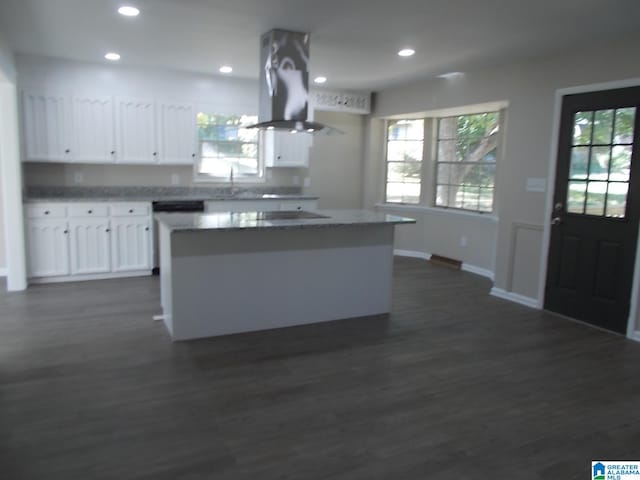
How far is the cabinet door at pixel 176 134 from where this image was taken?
20.0 feet

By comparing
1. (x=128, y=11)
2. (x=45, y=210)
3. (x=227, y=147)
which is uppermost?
(x=128, y=11)

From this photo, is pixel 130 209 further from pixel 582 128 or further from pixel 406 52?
pixel 582 128

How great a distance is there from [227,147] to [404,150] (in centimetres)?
272

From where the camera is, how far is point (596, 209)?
4.45 meters

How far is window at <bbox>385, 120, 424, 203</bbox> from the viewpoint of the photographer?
24.2ft

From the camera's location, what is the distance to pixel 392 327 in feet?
14.0

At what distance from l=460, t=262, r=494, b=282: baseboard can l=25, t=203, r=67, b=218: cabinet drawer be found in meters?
5.11

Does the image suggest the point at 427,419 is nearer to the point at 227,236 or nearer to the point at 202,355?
the point at 202,355

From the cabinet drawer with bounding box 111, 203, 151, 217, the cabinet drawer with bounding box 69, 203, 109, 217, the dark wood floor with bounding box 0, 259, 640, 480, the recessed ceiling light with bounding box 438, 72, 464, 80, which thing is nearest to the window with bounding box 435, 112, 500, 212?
the recessed ceiling light with bounding box 438, 72, 464, 80

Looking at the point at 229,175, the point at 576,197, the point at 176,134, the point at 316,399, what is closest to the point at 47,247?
the point at 176,134

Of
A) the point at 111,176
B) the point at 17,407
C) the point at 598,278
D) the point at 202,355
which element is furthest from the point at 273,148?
the point at 17,407

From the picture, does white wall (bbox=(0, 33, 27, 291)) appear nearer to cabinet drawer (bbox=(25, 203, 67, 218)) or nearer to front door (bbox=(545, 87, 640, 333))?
cabinet drawer (bbox=(25, 203, 67, 218))

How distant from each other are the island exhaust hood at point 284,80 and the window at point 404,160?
10.8 ft

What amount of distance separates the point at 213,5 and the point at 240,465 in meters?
3.06
